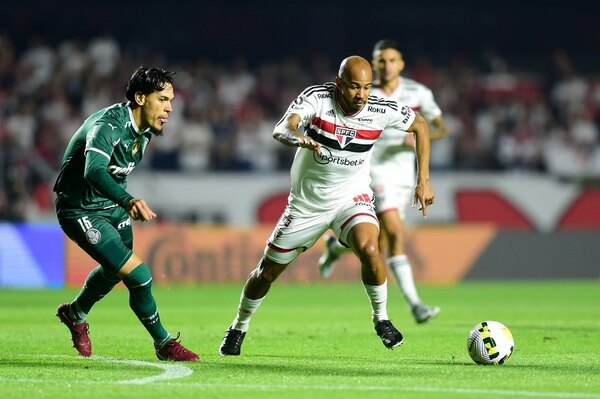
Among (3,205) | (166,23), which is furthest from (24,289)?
(166,23)

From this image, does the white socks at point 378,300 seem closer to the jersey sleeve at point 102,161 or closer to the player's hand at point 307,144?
the player's hand at point 307,144

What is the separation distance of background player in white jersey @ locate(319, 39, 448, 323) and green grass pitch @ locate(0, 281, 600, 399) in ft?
2.90

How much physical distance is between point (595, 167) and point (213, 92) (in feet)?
26.3

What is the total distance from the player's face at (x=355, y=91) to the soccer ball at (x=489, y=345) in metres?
1.87

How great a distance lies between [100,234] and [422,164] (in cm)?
253

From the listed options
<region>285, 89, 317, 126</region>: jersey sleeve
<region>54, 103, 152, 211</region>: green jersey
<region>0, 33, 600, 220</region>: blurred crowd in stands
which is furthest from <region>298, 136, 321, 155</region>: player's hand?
<region>0, 33, 600, 220</region>: blurred crowd in stands

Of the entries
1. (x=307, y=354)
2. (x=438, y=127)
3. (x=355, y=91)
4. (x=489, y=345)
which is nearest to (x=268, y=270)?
(x=307, y=354)

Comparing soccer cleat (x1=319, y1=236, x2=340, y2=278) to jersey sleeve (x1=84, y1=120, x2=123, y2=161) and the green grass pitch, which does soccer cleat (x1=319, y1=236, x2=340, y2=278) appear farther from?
jersey sleeve (x1=84, y1=120, x2=123, y2=161)

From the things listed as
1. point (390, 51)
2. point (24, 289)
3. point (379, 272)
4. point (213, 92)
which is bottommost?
point (24, 289)

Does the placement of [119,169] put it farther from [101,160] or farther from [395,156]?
[395,156]

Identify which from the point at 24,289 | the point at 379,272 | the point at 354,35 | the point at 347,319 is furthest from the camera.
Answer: the point at 354,35

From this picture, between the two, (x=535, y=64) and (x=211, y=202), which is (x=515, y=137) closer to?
(x=535, y=64)

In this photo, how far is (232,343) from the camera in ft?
28.2

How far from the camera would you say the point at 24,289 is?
725 inches
